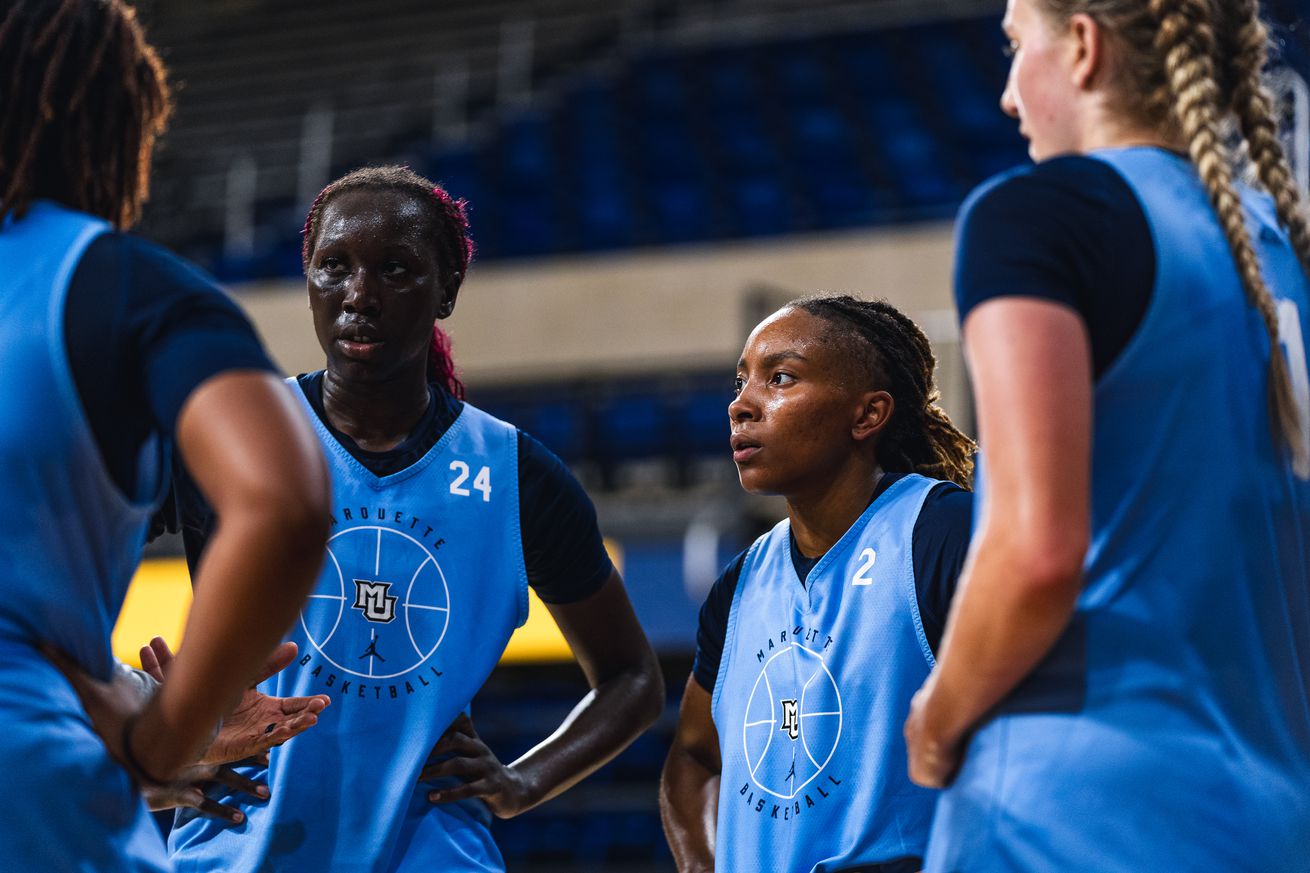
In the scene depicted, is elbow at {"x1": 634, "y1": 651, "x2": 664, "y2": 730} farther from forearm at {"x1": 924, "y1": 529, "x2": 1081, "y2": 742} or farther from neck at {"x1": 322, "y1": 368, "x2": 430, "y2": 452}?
forearm at {"x1": 924, "y1": 529, "x2": 1081, "y2": 742}

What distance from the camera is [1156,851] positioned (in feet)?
4.82

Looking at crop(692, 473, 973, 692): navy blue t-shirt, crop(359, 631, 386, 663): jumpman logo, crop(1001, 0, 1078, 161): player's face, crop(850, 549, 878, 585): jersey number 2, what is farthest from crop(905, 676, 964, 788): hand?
crop(359, 631, 386, 663): jumpman logo

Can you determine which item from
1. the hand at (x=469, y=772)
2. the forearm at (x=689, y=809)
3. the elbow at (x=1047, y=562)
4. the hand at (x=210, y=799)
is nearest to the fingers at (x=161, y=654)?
the hand at (x=210, y=799)

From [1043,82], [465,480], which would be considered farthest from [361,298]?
[1043,82]

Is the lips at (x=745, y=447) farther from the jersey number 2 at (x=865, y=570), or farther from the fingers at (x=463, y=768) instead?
the fingers at (x=463, y=768)

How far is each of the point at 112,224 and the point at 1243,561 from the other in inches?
45.9

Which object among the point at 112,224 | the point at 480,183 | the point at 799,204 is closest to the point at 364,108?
the point at 480,183

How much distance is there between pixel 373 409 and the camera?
271 centimetres

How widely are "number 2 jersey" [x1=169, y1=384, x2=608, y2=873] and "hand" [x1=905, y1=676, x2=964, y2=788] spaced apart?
112 centimetres

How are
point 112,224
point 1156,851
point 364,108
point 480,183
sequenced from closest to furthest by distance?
1. point 1156,851
2. point 112,224
3. point 480,183
4. point 364,108

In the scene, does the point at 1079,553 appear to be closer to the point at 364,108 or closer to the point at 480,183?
the point at 480,183

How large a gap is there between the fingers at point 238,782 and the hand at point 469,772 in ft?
0.80

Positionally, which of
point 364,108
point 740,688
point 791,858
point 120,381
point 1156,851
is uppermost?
point 364,108

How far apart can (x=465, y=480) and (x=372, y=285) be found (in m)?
0.36
